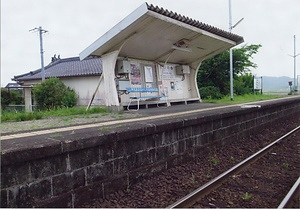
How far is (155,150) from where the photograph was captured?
4.91 meters

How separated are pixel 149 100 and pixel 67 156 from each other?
7.48 meters

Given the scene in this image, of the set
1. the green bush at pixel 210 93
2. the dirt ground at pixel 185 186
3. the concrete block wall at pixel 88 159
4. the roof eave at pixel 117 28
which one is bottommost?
the dirt ground at pixel 185 186

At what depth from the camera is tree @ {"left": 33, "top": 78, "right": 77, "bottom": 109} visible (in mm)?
15586

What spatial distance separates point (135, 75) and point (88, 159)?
694cm

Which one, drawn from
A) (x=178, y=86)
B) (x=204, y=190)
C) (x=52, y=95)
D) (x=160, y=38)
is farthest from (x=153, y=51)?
(x=52, y=95)

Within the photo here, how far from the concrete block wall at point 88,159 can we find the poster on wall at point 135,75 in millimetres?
4603

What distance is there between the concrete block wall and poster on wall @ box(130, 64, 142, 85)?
4603 mm

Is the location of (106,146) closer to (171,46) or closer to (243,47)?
(171,46)

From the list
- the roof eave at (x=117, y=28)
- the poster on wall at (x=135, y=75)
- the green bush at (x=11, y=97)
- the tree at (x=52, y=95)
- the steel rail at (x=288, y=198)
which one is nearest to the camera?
the steel rail at (x=288, y=198)

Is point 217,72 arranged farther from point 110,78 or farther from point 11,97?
point 11,97

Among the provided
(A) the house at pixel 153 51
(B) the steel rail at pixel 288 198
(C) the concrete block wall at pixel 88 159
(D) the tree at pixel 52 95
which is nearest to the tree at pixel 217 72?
(A) the house at pixel 153 51

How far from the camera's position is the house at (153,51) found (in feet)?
27.3

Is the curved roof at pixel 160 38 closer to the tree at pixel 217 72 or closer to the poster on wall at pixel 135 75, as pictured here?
the poster on wall at pixel 135 75

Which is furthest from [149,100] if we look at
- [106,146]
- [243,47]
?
[243,47]
